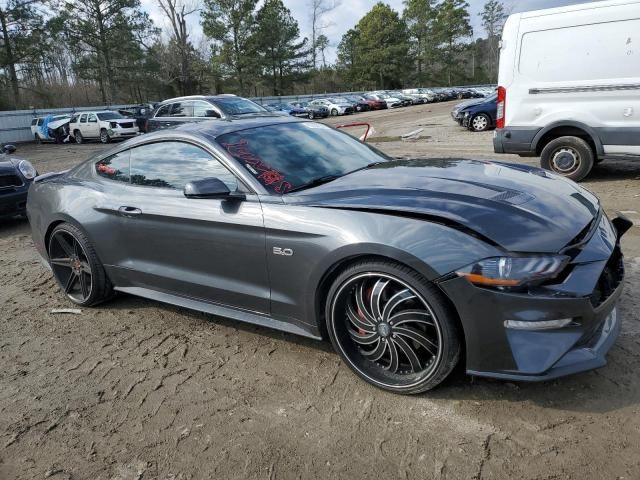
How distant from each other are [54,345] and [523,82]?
6.77 m

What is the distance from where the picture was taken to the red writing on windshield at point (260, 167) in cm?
302

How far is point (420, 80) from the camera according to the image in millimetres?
70250

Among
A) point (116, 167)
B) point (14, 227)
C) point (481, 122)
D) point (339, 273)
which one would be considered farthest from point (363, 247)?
point (481, 122)

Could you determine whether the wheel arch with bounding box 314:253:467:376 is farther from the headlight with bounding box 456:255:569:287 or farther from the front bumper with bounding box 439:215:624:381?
the headlight with bounding box 456:255:569:287

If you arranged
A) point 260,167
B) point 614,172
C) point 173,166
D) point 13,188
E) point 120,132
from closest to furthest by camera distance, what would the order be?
point 260,167 → point 173,166 → point 13,188 → point 614,172 → point 120,132

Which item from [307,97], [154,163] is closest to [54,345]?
[154,163]

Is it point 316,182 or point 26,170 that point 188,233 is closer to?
point 316,182

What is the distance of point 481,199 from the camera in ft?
8.57

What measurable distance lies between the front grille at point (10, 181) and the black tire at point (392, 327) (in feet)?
20.8

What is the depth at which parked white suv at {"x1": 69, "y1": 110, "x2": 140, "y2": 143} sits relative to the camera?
2228cm

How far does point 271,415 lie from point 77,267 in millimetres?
2432

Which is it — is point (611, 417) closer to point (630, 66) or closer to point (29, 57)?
point (630, 66)

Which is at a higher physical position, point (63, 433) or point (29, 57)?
point (29, 57)

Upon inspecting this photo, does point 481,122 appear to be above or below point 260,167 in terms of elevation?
below
